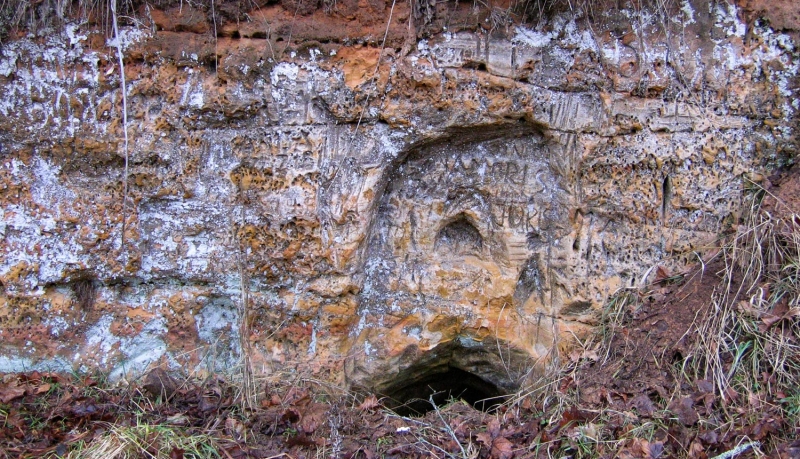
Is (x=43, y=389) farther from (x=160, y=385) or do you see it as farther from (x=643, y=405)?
(x=643, y=405)

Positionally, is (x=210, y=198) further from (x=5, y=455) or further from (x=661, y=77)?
(x=661, y=77)

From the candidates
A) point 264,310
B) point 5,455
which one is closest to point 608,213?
point 264,310

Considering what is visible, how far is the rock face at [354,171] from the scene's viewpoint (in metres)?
2.84

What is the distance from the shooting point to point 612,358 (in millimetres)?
2936

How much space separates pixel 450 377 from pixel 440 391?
0.18 meters

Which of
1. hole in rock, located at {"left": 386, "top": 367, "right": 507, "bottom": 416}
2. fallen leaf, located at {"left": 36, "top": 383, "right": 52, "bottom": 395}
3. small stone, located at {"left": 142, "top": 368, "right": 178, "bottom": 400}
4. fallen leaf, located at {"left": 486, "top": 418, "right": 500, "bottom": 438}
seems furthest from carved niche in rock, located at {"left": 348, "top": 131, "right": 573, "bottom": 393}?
fallen leaf, located at {"left": 36, "top": 383, "right": 52, "bottom": 395}

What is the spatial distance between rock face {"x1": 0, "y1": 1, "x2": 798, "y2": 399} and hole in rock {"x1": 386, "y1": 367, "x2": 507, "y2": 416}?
387 millimetres

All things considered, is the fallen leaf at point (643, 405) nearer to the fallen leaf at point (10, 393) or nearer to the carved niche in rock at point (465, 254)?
the carved niche in rock at point (465, 254)

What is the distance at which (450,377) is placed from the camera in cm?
368

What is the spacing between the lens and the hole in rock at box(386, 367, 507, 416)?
3.50 meters

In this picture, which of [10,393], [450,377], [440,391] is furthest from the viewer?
[450,377]

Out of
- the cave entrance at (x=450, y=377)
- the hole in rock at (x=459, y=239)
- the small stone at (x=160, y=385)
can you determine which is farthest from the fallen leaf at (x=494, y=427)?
the small stone at (x=160, y=385)

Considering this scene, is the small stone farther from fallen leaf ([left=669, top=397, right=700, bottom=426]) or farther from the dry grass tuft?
the dry grass tuft

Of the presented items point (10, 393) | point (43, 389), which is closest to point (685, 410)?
point (43, 389)
